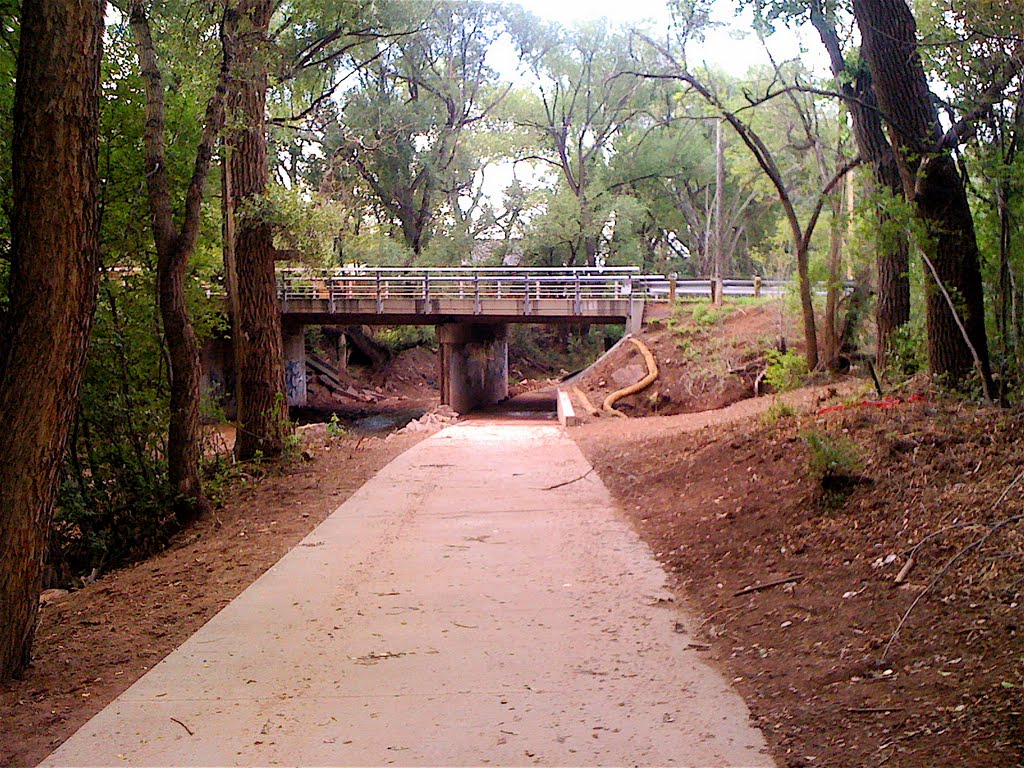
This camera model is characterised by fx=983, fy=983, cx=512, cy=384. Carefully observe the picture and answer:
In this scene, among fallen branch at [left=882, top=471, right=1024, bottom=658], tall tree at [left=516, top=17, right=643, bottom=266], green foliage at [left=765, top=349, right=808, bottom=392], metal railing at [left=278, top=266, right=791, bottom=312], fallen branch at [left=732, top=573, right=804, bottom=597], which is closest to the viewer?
fallen branch at [left=882, top=471, right=1024, bottom=658]

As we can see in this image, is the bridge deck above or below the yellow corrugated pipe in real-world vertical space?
above

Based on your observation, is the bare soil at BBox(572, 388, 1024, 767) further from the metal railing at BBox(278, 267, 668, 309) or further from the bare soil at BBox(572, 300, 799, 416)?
the metal railing at BBox(278, 267, 668, 309)

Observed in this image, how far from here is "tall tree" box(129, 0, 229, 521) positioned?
9.51m

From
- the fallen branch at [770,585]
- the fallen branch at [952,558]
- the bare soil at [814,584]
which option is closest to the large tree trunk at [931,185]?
the bare soil at [814,584]

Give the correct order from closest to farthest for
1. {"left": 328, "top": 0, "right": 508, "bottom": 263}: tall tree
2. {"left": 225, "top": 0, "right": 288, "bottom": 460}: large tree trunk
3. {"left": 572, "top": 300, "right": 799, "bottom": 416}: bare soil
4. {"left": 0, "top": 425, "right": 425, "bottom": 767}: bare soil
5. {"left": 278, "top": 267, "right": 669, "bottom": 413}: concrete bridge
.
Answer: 1. {"left": 0, "top": 425, "right": 425, "bottom": 767}: bare soil
2. {"left": 225, "top": 0, "right": 288, "bottom": 460}: large tree trunk
3. {"left": 572, "top": 300, "right": 799, "bottom": 416}: bare soil
4. {"left": 278, "top": 267, "right": 669, "bottom": 413}: concrete bridge
5. {"left": 328, "top": 0, "right": 508, "bottom": 263}: tall tree

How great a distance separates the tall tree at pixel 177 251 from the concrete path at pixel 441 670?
7.68ft

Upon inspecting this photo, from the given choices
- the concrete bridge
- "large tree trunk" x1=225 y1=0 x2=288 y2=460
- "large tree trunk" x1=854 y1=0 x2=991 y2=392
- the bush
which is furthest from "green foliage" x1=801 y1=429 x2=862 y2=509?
the concrete bridge

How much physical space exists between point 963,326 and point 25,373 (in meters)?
8.11

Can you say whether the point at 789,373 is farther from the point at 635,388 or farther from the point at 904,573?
the point at 904,573

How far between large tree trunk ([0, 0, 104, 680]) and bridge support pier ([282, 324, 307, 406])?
110 feet

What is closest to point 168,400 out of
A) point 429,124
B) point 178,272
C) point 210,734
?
point 178,272

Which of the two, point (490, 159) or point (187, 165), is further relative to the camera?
point (490, 159)

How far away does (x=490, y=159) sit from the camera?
5191cm

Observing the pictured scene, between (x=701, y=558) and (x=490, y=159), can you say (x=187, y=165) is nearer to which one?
(x=701, y=558)
